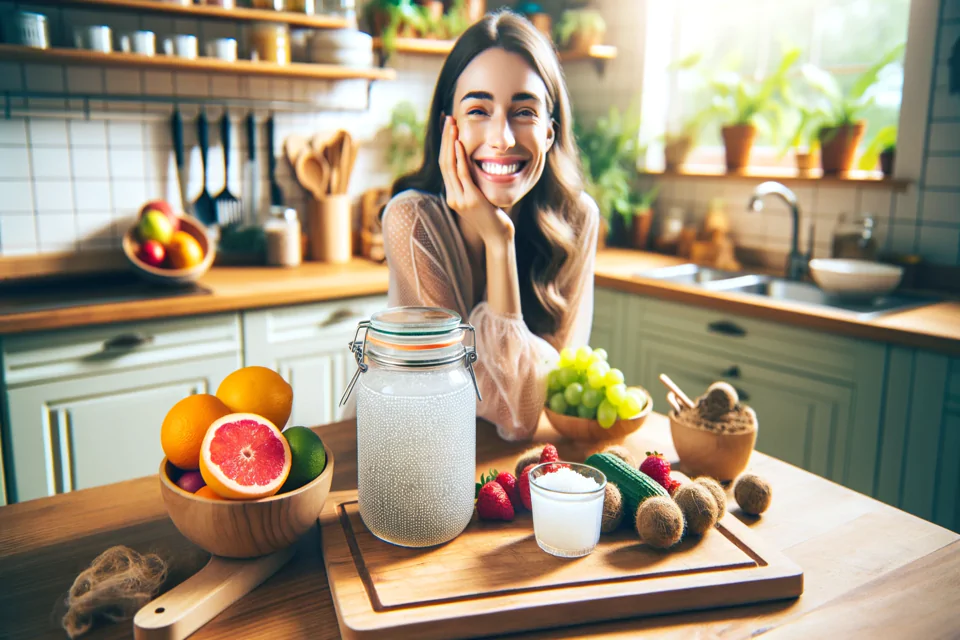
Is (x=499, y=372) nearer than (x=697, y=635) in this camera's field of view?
No

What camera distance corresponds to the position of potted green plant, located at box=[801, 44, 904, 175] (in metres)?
2.54

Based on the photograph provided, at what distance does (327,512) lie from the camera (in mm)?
954

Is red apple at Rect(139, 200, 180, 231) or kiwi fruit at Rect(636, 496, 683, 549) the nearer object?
kiwi fruit at Rect(636, 496, 683, 549)

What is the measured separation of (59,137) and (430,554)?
239 centimetres

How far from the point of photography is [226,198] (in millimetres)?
2879

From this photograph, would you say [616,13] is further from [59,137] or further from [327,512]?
[327,512]

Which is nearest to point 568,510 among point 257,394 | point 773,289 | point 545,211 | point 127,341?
point 257,394

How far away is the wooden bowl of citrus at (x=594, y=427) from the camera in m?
1.15

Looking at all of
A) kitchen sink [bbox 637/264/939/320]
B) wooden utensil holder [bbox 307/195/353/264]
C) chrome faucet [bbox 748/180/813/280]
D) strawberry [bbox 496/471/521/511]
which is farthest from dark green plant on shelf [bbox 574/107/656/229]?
strawberry [bbox 496/471/521/511]

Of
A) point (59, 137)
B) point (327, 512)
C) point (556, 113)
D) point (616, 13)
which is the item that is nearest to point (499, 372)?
point (327, 512)

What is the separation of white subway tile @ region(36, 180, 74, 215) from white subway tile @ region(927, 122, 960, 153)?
9.59 feet

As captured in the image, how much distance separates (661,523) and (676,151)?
8.68 ft

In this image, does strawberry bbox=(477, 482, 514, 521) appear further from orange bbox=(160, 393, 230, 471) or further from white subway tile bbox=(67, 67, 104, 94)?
white subway tile bbox=(67, 67, 104, 94)

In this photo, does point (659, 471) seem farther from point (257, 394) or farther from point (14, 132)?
point (14, 132)
